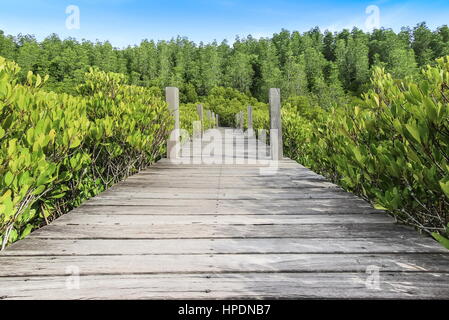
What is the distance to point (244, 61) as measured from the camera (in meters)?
83.9

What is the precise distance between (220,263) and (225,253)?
16 cm

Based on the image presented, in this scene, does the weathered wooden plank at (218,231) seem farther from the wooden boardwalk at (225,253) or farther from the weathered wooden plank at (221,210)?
the weathered wooden plank at (221,210)

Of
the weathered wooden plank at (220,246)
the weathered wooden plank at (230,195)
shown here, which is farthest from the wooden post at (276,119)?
the weathered wooden plank at (220,246)

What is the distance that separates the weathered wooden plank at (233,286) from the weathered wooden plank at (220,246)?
35 cm

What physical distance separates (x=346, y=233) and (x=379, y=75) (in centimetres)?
229

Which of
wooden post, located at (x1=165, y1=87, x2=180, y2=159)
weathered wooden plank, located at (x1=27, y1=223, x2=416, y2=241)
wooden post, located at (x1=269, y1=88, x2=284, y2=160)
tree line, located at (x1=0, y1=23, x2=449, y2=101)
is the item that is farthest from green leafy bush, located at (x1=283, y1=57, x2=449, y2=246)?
tree line, located at (x1=0, y1=23, x2=449, y2=101)

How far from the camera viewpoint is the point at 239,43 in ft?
357

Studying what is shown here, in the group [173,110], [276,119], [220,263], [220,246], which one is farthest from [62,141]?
[276,119]

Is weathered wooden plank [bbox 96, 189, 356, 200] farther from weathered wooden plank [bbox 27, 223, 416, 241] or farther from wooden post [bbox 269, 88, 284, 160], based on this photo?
wooden post [bbox 269, 88, 284, 160]

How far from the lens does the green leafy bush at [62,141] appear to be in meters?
2.33

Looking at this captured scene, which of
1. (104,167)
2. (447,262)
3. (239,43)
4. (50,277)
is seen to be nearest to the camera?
(50,277)

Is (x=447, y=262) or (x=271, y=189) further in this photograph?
(x=271, y=189)
